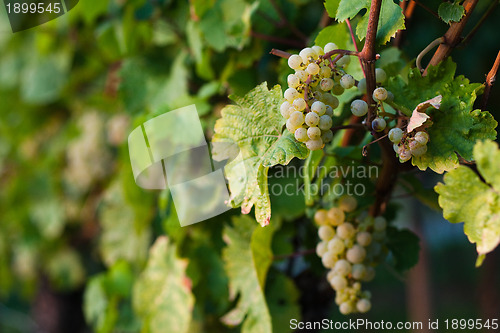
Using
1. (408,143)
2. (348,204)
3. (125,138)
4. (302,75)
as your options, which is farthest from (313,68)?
(125,138)

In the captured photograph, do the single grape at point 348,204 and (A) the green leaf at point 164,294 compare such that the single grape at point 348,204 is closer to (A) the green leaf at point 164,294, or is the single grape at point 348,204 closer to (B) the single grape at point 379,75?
(B) the single grape at point 379,75

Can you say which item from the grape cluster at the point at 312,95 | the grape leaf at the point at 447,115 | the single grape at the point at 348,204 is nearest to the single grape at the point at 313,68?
the grape cluster at the point at 312,95

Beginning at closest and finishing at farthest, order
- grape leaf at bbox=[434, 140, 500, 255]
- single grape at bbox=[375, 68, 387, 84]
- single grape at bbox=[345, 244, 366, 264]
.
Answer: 1. grape leaf at bbox=[434, 140, 500, 255]
2. single grape at bbox=[375, 68, 387, 84]
3. single grape at bbox=[345, 244, 366, 264]

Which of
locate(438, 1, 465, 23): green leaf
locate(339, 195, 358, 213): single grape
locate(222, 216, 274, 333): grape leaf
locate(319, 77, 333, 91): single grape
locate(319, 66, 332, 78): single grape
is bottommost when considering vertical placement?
locate(222, 216, 274, 333): grape leaf

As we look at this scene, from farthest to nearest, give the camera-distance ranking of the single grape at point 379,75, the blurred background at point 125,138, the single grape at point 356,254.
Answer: the blurred background at point 125,138 → the single grape at point 356,254 → the single grape at point 379,75

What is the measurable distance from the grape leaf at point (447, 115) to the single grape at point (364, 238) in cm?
18

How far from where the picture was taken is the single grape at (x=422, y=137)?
0.42 m

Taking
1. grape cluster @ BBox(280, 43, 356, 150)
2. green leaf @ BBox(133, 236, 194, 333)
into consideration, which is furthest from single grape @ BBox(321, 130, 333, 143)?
green leaf @ BBox(133, 236, 194, 333)

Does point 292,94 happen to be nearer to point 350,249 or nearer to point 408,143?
point 408,143

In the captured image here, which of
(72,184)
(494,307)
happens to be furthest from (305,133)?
(494,307)

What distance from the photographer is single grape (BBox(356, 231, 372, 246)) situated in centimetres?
60

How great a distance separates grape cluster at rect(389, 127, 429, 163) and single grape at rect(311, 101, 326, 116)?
0.07 metres

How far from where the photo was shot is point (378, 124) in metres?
0.44

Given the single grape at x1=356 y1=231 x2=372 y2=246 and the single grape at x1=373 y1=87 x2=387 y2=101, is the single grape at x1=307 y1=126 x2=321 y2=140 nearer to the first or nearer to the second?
the single grape at x1=373 y1=87 x2=387 y2=101
